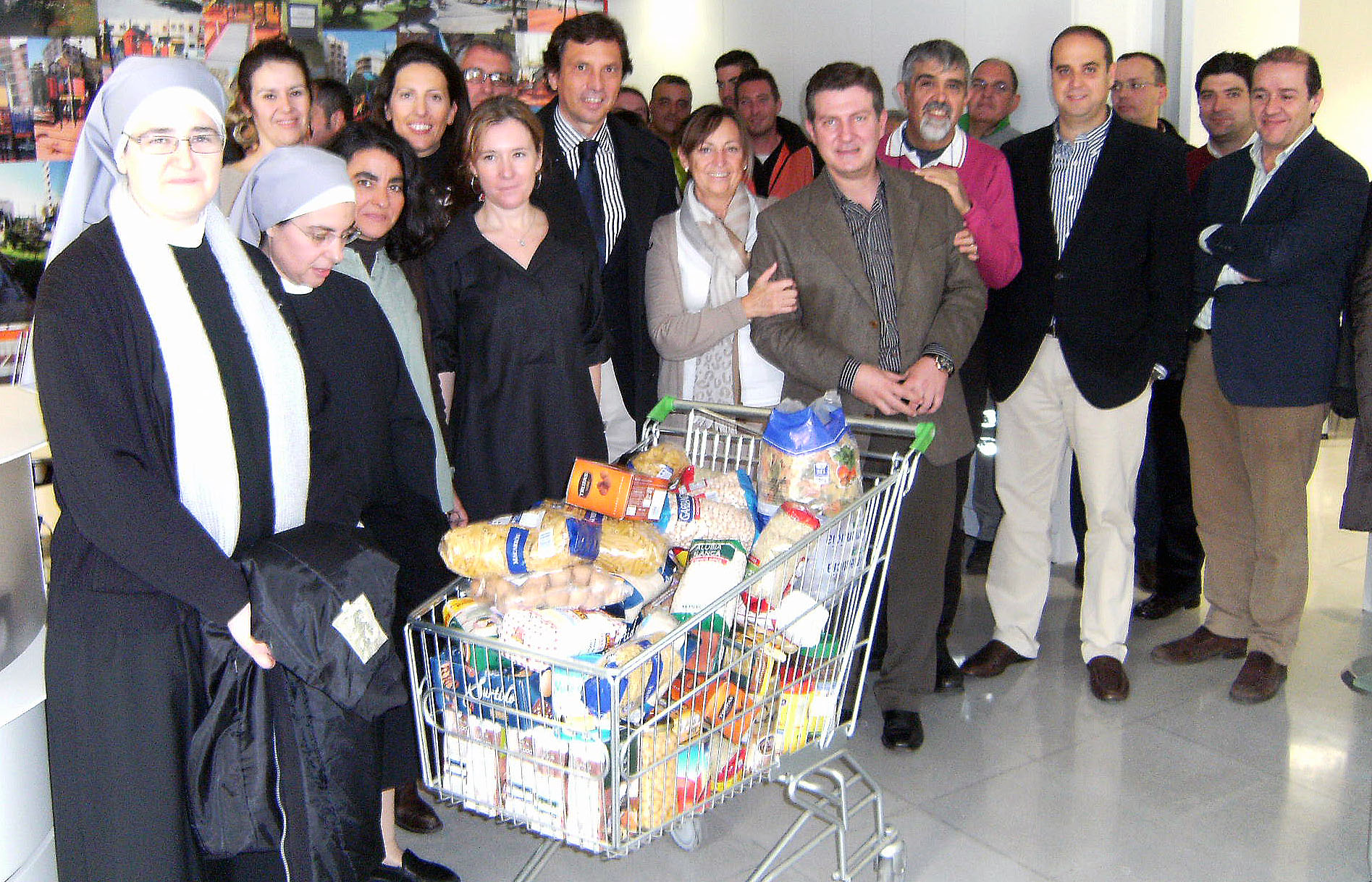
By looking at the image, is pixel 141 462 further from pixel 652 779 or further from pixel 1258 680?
pixel 1258 680

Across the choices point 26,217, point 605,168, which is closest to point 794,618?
point 605,168

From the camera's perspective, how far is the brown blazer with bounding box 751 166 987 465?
295 centimetres

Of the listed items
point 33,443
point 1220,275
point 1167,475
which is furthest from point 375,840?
point 1167,475

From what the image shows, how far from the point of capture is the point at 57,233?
178cm

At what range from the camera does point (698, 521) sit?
2133 millimetres

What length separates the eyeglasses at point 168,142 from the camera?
1.68 m

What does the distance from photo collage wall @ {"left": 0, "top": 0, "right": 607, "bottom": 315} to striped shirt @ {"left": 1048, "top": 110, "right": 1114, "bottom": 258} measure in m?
3.09

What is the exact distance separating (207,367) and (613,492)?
0.71 meters

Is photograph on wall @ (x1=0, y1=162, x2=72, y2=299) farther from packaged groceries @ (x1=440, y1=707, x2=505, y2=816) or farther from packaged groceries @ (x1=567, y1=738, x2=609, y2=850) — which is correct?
packaged groceries @ (x1=567, y1=738, x2=609, y2=850)

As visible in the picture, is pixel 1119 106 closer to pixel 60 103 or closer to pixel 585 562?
pixel 585 562

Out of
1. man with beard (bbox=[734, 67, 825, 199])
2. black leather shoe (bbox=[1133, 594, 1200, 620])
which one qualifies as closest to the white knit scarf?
black leather shoe (bbox=[1133, 594, 1200, 620])

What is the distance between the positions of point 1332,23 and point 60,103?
727cm

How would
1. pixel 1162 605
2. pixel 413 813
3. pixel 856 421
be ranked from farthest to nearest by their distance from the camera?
pixel 1162 605 → pixel 413 813 → pixel 856 421

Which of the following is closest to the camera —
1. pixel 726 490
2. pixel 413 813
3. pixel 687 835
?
pixel 726 490
